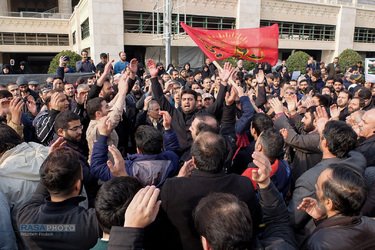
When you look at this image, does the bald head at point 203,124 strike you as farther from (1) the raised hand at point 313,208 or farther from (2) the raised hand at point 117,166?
(1) the raised hand at point 313,208

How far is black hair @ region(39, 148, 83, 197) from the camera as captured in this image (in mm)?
1865

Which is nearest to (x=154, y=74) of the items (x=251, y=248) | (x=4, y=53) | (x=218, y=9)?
(x=251, y=248)

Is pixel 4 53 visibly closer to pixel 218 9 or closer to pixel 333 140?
pixel 218 9

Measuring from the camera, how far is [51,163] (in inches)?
75.2

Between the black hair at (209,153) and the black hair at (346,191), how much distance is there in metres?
0.69

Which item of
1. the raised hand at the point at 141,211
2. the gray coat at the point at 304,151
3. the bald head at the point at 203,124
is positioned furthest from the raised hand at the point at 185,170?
the gray coat at the point at 304,151

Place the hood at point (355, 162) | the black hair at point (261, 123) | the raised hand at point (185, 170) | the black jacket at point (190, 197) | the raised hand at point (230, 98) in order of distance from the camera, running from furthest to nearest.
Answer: the raised hand at point (230, 98), the black hair at point (261, 123), the hood at point (355, 162), the raised hand at point (185, 170), the black jacket at point (190, 197)

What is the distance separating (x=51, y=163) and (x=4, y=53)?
1293 inches

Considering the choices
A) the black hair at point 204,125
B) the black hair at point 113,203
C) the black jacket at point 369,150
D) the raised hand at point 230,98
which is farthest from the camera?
the raised hand at point 230,98

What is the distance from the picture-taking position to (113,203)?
1587 mm

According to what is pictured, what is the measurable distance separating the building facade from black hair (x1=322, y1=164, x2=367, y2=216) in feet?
61.5

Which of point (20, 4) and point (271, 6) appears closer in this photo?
point (271, 6)

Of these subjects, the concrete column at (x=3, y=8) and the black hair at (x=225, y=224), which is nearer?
the black hair at (x=225, y=224)

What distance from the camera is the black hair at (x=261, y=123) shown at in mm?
3505
